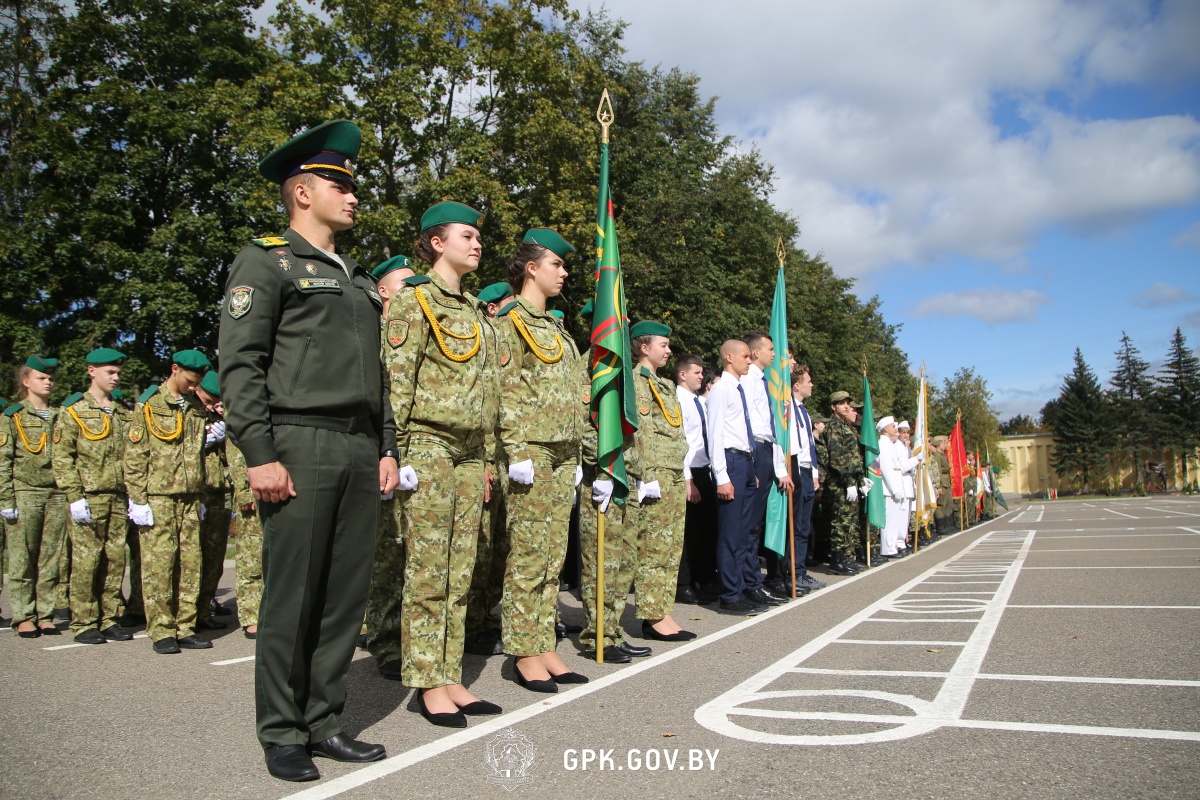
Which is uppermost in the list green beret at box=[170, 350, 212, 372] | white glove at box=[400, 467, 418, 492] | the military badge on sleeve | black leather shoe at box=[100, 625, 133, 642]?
green beret at box=[170, 350, 212, 372]

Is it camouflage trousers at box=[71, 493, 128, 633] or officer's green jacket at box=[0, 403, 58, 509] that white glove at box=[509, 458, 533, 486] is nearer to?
camouflage trousers at box=[71, 493, 128, 633]

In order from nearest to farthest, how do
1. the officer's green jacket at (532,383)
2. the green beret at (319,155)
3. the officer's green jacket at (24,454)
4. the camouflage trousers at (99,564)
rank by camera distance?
1. the green beret at (319,155)
2. the officer's green jacket at (532,383)
3. the camouflage trousers at (99,564)
4. the officer's green jacket at (24,454)

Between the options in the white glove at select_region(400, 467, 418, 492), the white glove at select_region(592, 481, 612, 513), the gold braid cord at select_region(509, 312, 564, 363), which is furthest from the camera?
the white glove at select_region(592, 481, 612, 513)

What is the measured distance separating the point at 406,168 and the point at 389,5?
4.02 meters

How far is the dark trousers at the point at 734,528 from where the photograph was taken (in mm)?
7562

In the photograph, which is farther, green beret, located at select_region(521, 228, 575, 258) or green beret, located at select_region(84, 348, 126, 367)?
green beret, located at select_region(84, 348, 126, 367)

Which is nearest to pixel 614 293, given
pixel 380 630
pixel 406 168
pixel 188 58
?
pixel 380 630

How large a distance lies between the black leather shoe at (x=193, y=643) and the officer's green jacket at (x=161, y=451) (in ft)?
3.60

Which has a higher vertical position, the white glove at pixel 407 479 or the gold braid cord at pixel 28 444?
the gold braid cord at pixel 28 444

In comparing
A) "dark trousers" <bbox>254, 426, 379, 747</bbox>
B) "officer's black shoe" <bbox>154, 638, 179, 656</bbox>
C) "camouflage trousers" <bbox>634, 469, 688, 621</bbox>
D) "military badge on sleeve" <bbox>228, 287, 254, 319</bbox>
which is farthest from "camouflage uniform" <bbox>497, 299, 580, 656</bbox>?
"officer's black shoe" <bbox>154, 638, 179, 656</bbox>

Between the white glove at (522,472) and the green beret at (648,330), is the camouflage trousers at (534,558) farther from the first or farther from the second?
the green beret at (648,330)

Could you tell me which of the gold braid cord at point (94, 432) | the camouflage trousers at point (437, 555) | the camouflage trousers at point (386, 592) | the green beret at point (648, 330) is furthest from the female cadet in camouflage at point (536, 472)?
the gold braid cord at point (94, 432)

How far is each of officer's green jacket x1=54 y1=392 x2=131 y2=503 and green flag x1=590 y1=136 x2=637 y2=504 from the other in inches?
159

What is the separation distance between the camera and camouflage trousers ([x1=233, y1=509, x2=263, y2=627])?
702 centimetres
